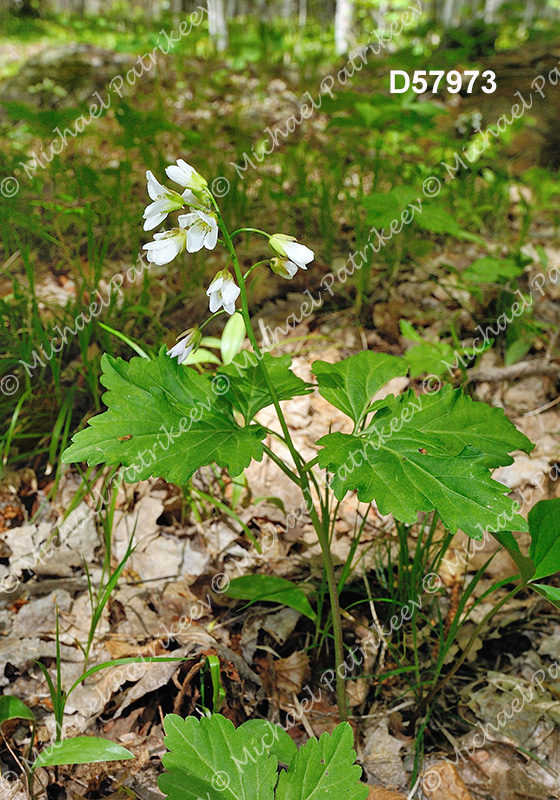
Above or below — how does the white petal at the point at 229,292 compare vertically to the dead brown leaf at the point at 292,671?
above

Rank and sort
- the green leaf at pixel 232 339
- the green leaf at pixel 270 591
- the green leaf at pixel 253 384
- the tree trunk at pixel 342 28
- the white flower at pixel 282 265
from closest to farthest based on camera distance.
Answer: the white flower at pixel 282 265 → the green leaf at pixel 253 384 → the green leaf at pixel 270 591 → the green leaf at pixel 232 339 → the tree trunk at pixel 342 28

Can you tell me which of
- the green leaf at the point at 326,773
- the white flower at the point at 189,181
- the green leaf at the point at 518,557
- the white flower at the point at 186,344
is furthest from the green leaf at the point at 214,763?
the white flower at the point at 189,181

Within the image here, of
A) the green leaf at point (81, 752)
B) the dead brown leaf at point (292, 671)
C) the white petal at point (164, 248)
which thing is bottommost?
the dead brown leaf at point (292, 671)

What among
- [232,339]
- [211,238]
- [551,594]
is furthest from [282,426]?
[232,339]

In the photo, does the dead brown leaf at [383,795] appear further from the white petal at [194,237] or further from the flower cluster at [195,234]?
the white petal at [194,237]

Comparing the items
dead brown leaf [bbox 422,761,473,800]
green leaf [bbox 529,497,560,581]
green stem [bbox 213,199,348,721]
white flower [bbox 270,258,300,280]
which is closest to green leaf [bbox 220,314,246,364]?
green stem [bbox 213,199,348,721]

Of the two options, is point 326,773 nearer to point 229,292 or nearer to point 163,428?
point 163,428
